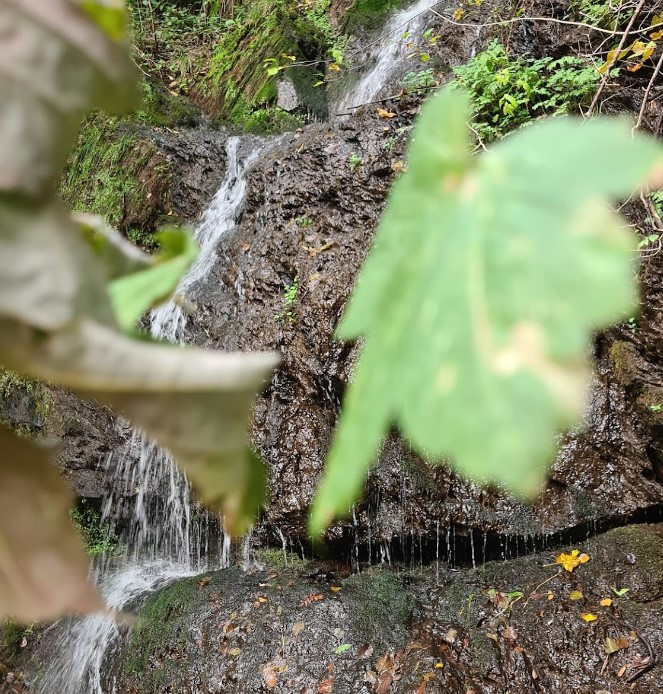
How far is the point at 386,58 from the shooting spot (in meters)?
6.71

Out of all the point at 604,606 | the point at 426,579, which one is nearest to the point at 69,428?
the point at 426,579

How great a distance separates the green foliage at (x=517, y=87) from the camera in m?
3.85

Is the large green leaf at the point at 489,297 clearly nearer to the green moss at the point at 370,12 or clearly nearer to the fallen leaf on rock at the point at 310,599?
the fallen leaf on rock at the point at 310,599

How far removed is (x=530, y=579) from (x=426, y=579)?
0.74 metres

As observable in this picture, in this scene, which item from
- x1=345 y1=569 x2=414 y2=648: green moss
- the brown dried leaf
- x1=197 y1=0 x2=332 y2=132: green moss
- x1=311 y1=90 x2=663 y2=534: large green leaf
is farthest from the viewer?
x1=197 y1=0 x2=332 y2=132: green moss

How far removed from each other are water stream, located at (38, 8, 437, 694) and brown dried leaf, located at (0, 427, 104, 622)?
3687 mm

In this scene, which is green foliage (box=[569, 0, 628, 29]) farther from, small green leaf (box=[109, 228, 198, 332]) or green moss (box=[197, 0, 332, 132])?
small green leaf (box=[109, 228, 198, 332])

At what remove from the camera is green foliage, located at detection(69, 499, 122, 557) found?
4.79 meters

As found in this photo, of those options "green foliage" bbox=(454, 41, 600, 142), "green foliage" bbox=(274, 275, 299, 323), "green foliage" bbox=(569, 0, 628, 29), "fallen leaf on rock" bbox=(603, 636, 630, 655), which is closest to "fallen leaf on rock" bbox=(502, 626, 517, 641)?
"fallen leaf on rock" bbox=(603, 636, 630, 655)

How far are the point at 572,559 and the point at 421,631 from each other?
1044mm

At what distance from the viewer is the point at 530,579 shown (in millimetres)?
3178

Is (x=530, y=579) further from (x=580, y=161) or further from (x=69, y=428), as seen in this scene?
(x=69, y=428)

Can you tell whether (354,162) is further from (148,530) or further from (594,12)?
(148,530)

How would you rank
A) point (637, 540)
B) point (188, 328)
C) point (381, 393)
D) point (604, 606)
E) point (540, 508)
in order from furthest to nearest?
point (188, 328)
point (540, 508)
point (637, 540)
point (604, 606)
point (381, 393)
